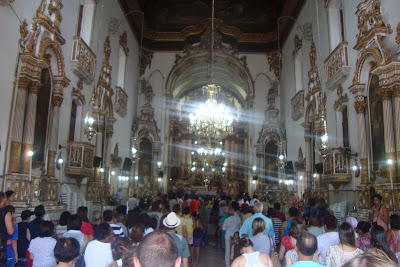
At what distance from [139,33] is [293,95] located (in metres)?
10.7

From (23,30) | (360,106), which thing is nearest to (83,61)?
(23,30)

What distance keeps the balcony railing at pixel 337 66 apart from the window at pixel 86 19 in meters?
9.44

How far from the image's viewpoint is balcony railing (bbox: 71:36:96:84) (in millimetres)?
12062

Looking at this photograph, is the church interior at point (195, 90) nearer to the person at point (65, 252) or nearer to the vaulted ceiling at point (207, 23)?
the vaulted ceiling at point (207, 23)

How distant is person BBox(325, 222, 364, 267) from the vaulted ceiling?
796 inches

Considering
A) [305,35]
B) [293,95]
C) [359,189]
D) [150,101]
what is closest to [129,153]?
[150,101]

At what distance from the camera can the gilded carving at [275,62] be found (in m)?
23.1

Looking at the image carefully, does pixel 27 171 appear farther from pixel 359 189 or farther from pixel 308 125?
pixel 308 125

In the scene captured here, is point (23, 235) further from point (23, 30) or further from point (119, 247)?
point (23, 30)

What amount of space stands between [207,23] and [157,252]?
74.4 ft

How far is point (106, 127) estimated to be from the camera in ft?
55.4

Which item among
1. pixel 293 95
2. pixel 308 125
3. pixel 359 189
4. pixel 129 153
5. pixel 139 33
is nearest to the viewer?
pixel 359 189

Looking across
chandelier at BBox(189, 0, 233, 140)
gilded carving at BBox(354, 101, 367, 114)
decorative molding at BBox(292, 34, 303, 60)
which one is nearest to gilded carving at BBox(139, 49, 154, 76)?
chandelier at BBox(189, 0, 233, 140)

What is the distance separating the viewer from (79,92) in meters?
12.7
